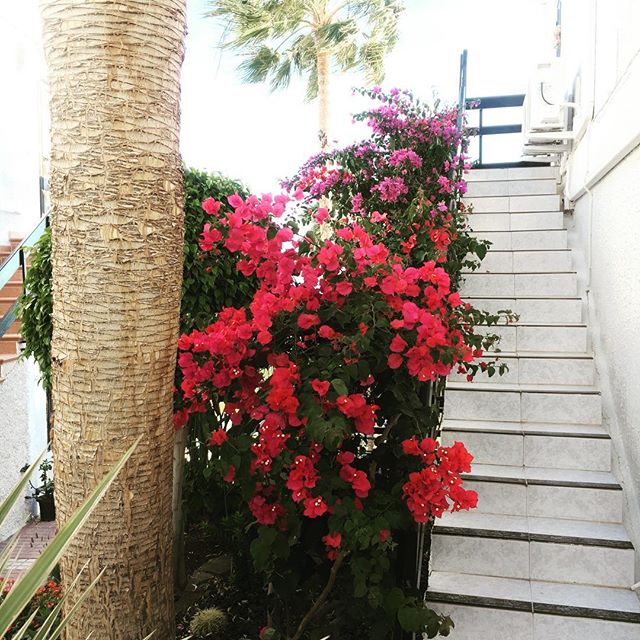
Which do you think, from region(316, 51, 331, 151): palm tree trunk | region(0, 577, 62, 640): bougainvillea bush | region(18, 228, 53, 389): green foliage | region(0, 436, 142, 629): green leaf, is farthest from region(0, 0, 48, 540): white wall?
region(0, 436, 142, 629): green leaf

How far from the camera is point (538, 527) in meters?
2.79

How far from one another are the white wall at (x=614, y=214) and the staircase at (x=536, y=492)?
0.10 meters

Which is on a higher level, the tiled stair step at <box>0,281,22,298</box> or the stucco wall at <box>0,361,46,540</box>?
the tiled stair step at <box>0,281,22,298</box>

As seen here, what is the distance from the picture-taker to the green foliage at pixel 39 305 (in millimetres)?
2961

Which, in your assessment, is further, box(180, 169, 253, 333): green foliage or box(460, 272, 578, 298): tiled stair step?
box(460, 272, 578, 298): tiled stair step

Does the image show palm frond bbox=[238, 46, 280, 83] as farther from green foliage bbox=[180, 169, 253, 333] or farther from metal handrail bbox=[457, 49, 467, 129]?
green foliage bbox=[180, 169, 253, 333]

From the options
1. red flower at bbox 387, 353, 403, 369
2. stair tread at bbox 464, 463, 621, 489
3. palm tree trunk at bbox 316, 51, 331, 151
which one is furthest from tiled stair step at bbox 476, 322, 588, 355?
palm tree trunk at bbox 316, 51, 331, 151

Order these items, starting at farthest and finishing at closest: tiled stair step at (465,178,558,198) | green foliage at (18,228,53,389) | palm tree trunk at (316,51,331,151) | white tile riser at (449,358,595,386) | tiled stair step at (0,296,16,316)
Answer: palm tree trunk at (316,51,331,151) → tiled stair step at (0,296,16,316) → tiled stair step at (465,178,558,198) → white tile riser at (449,358,595,386) → green foliage at (18,228,53,389)

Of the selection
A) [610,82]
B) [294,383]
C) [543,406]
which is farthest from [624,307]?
[294,383]

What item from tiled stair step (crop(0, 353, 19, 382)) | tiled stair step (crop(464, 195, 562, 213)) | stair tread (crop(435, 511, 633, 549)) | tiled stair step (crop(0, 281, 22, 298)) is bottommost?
stair tread (crop(435, 511, 633, 549))

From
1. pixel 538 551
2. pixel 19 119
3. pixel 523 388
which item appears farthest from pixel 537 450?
pixel 19 119

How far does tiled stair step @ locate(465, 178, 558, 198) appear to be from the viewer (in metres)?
5.26

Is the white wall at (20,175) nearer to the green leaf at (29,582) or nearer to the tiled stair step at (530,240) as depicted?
the tiled stair step at (530,240)

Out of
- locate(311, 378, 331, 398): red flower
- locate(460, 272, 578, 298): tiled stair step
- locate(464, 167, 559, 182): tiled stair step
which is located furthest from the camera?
locate(464, 167, 559, 182): tiled stair step
